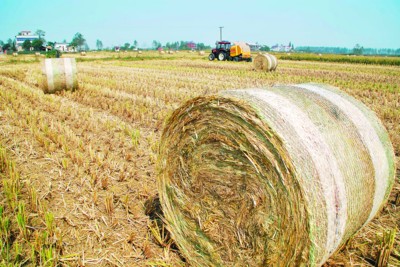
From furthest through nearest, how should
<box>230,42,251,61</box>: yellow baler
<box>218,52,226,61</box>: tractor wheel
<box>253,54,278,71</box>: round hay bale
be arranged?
<box>218,52,226,61</box>: tractor wheel → <box>230,42,251,61</box>: yellow baler → <box>253,54,278,71</box>: round hay bale

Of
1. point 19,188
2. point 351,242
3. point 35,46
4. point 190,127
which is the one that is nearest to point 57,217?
point 19,188

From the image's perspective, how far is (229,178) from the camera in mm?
2660

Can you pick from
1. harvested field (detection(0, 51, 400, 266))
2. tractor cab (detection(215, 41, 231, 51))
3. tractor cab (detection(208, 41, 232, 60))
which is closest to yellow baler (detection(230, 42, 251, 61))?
tractor cab (detection(208, 41, 232, 60))

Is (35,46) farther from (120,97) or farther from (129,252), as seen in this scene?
(129,252)

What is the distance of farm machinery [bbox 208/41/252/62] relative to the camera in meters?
28.6

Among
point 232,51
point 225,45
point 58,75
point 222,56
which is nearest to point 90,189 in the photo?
point 58,75

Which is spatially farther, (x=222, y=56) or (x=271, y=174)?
(x=222, y=56)

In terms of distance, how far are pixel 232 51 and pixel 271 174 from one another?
28.0 m

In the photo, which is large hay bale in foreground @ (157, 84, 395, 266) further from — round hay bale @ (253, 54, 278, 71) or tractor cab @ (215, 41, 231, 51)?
tractor cab @ (215, 41, 231, 51)

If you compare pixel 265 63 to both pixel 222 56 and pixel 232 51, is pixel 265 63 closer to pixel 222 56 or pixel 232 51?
pixel 232 51

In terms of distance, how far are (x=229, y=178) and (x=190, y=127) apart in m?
0.59

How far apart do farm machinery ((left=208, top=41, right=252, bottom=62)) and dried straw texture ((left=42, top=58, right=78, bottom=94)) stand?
2062cm

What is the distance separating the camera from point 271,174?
2.33 meters

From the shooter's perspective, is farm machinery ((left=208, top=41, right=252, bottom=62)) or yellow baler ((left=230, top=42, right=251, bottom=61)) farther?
farm machinery ((left=208, top=41, right=252, bottom=62))
